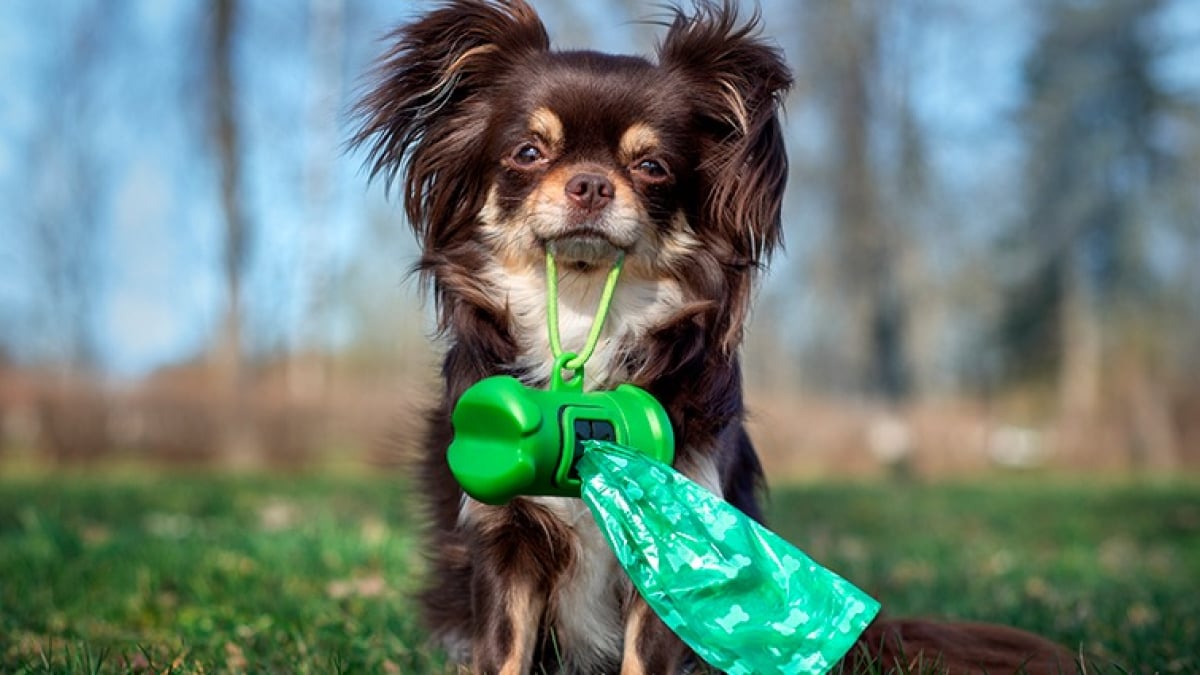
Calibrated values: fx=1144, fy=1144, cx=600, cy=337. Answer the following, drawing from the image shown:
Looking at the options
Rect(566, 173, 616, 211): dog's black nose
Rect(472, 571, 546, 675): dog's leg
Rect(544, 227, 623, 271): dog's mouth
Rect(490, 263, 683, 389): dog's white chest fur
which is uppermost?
Rect(566, 173, 616, 211): dog's black nose

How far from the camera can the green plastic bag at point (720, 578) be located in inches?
92.7

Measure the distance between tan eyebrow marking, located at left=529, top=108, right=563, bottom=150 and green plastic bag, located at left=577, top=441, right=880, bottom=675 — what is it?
98 cm

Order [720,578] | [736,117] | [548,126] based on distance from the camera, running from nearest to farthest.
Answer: [720,578] → [548,126] → [736,117]

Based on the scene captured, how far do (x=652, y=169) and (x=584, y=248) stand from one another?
31 cm

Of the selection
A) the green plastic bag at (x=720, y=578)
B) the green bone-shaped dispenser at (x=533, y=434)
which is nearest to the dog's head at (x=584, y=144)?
the green bone-shaped dispenser at (x=533, y=434)

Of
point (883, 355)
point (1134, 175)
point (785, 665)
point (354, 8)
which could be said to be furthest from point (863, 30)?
point (785, 665)

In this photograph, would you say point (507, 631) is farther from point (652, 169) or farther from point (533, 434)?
point (652, 169)

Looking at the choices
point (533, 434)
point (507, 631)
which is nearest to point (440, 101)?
point (533, 434)

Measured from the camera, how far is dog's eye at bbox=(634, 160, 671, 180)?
3.10m

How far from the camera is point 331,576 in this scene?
5.17m

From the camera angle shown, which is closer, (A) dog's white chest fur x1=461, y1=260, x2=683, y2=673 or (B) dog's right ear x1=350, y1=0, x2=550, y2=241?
(A) dog's white chest fur x1=461, y1=260, x2=683, y2=673

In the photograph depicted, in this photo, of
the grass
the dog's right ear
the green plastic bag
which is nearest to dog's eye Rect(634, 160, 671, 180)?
the dog's right ear

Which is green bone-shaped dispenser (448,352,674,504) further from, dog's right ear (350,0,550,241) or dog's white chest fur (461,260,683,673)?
dog's right ear (350,0,550,241)

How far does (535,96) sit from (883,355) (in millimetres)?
15114
